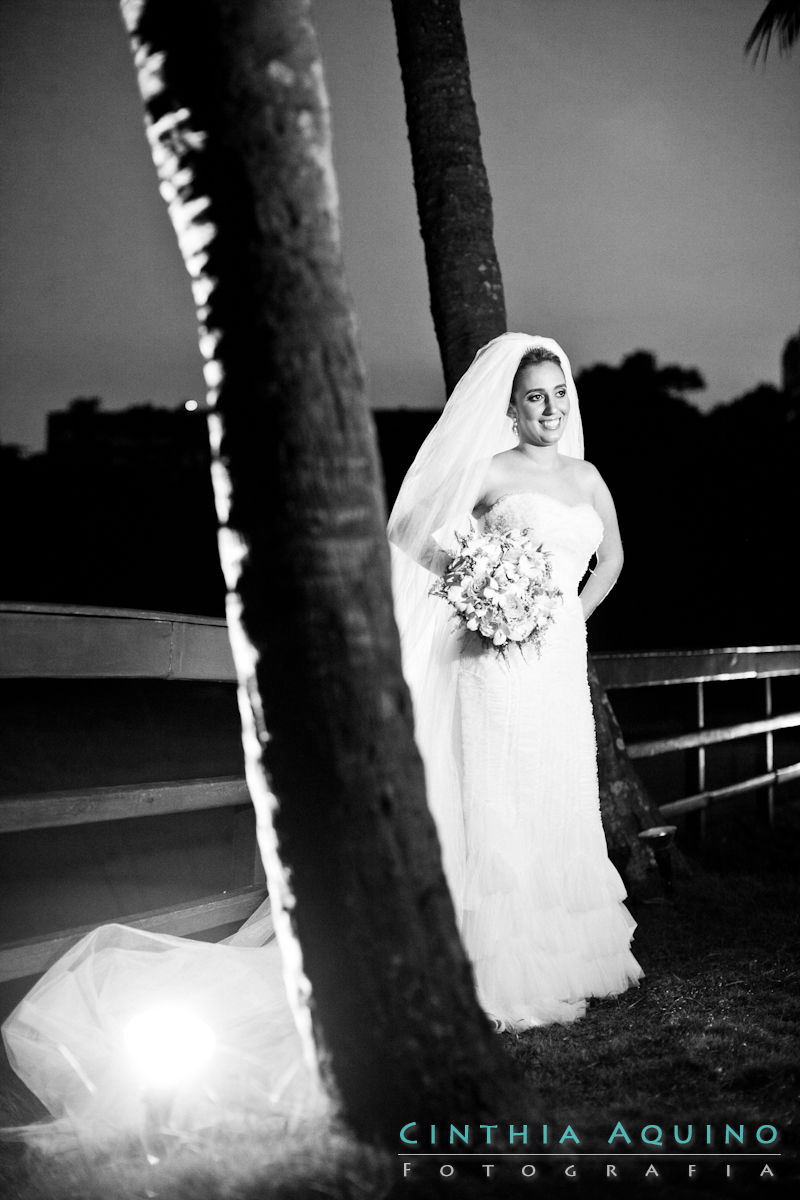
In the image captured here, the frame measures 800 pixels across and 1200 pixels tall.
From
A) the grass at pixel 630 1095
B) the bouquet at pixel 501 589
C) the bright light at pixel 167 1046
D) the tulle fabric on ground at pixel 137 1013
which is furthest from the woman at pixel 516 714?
the bright light at pixel 167 1046

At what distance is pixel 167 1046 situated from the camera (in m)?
2.84

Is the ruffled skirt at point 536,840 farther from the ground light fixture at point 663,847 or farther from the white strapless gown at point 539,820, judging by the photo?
the ground light fixture at point 663,847

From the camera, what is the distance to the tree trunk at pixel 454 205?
5.93 m

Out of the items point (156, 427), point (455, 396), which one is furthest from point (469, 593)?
point (156, 427)

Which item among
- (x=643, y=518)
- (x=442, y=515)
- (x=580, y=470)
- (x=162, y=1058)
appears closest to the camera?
(x=162, y=1058)

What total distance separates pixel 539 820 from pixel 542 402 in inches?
70.8

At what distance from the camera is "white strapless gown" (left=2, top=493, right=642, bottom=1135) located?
312 cm

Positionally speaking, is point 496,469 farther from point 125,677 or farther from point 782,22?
point 782,22

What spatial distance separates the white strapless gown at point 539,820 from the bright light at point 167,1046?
155cm

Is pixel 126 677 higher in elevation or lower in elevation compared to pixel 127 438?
lower

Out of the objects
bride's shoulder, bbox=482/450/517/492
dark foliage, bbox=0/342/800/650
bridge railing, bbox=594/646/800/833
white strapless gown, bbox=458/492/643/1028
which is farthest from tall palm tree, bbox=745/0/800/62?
dark foliage, bbox=0/342/800/650

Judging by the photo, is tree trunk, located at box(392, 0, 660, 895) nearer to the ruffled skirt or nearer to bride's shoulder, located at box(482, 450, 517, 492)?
bride's shoulder, located at box(482, 450, 517, 492)

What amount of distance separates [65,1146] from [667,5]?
9.72m

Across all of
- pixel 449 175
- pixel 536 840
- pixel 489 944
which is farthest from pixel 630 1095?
pixel 449 175
